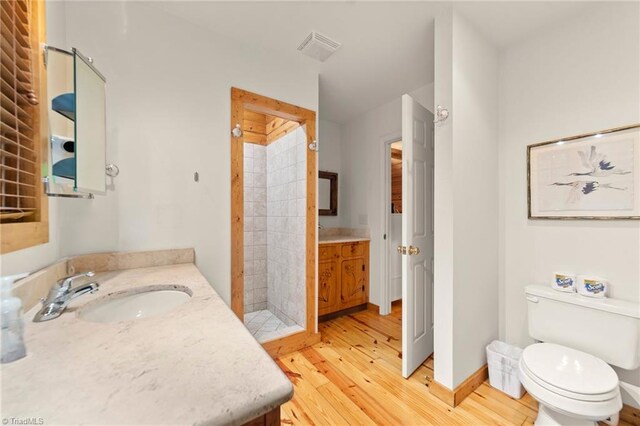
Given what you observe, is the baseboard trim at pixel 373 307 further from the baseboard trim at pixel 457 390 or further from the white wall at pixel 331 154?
the baseboard trim at pixel 457 390

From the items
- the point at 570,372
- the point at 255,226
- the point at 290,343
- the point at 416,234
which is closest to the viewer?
the point at 570,372

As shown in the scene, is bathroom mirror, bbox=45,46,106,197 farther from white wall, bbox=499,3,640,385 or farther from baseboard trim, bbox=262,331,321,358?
white wall, bbox=499,3,640,385

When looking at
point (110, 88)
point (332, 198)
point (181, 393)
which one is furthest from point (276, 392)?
point (332, 198)

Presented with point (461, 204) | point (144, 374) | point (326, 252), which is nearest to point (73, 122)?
point (144, 374)

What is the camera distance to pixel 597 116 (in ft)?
5.23

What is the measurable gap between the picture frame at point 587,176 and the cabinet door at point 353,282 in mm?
1799

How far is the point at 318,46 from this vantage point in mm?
1986

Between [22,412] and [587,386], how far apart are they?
199cm

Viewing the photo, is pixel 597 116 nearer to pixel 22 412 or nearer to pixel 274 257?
pixel 22 412

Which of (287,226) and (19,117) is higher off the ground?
(19,117)

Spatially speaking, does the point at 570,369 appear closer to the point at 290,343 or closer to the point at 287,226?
the point at 290,343

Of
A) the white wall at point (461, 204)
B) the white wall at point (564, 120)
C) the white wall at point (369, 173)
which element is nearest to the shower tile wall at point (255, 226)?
the white wall at point (369, 173)

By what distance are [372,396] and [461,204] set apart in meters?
1.41

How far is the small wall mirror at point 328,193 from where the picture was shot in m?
3.46
